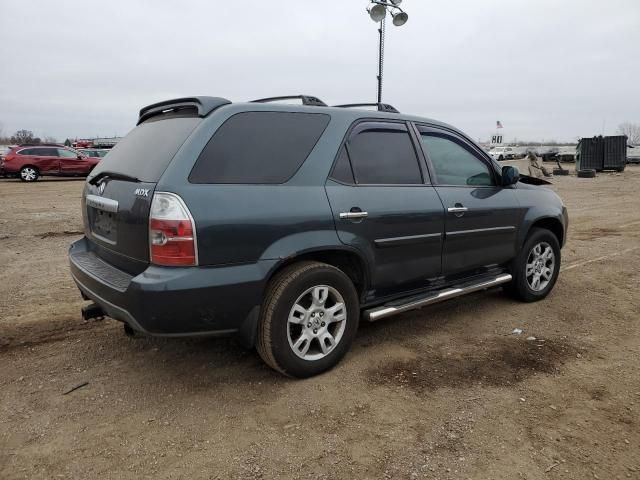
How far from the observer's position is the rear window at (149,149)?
115 inches

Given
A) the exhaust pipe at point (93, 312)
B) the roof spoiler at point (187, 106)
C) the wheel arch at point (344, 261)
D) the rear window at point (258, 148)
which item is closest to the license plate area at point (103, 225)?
the exhaust pipe at point (93, 312)

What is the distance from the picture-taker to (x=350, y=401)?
9.82ft

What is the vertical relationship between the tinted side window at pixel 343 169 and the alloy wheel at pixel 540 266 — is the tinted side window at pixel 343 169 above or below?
above

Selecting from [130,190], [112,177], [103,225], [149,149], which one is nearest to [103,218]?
[103,225]

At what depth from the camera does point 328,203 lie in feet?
10.5

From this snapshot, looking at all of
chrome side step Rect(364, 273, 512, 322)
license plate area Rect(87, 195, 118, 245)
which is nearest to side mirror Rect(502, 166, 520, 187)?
chrome side step Rect(364, 273, 512, 322)

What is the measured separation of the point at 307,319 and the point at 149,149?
4.87 feet

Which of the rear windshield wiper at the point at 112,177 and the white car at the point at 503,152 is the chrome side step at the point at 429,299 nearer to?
the rear windshield wiper at the point at 112,177

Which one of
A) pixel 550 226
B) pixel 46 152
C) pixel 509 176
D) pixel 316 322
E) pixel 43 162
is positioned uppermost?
pixel 46 152

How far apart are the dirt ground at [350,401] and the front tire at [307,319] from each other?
0.55ft

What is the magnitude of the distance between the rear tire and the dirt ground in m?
19.1

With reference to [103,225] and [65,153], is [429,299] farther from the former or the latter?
[65,153]

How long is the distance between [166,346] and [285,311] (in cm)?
130

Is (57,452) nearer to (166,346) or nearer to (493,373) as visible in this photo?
(166,346)
